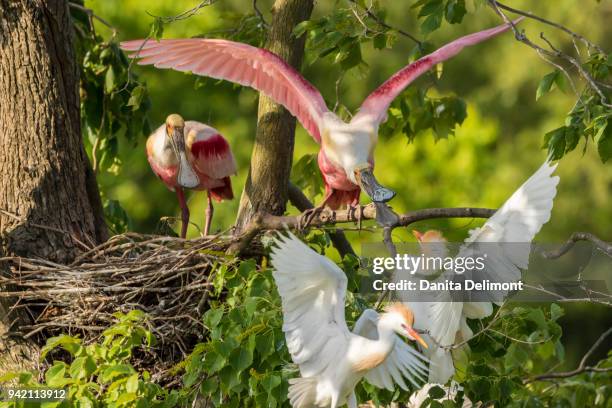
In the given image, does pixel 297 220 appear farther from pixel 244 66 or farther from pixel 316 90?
pixel 244 66

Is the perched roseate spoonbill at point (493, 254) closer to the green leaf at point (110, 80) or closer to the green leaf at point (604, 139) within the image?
the green leaf at point (604, 139)

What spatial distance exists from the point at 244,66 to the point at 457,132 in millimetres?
6923

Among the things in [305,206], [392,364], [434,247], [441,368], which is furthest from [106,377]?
[305,206]

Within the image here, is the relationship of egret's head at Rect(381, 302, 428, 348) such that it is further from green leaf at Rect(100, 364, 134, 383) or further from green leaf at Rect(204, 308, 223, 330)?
green leaf at Rect(100, 364, 134, 383)

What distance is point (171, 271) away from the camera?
16.6 ft

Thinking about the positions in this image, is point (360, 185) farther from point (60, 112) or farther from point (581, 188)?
point (581, 188)

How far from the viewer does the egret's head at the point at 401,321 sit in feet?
13.3

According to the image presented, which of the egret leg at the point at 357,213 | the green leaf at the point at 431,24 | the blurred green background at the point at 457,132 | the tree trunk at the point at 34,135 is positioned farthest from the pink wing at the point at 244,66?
the blurred green background at the point at 457,132

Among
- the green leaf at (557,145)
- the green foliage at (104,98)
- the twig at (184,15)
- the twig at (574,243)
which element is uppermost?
the twig at (184,15)

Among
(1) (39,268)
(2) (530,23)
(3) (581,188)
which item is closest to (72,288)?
(1) (39,268)

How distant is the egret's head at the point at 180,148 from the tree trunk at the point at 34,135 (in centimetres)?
103

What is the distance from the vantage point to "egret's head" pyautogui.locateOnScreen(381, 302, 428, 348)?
404cm

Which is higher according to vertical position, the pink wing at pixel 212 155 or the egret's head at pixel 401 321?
the pink wing at pixel 212 155

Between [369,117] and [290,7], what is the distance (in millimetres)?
583
